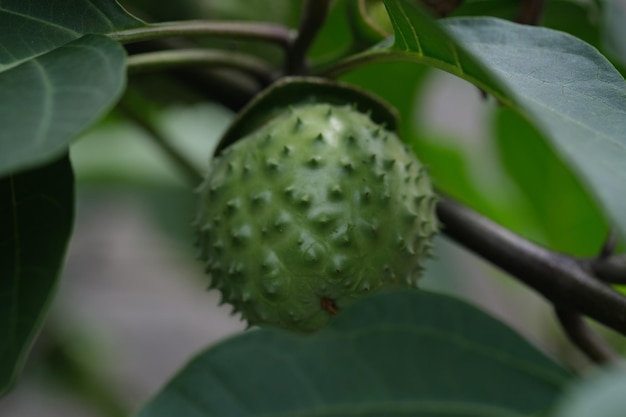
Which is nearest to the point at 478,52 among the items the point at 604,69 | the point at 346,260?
the point at 604,69

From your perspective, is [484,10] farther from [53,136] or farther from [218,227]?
[53,136]

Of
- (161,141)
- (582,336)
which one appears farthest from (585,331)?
(161,141)

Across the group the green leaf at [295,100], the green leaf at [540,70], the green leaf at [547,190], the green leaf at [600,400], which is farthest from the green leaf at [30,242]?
the green leaf at [547,190]

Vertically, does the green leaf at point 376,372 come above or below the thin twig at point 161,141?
above

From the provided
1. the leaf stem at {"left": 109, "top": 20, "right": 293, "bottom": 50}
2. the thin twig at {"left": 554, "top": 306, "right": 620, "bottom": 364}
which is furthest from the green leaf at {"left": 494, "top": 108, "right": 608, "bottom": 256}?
the leaf stem at {"left": 109, "top": 20, "right": 293, "bottom": 50}

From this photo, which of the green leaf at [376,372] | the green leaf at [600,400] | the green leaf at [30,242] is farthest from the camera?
the green leaf at [30,242]

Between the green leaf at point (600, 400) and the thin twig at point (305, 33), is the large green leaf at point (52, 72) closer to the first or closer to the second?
the thin twig at point (305, 33)

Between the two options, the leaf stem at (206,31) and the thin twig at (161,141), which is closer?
the leaf stem at (206,31)
